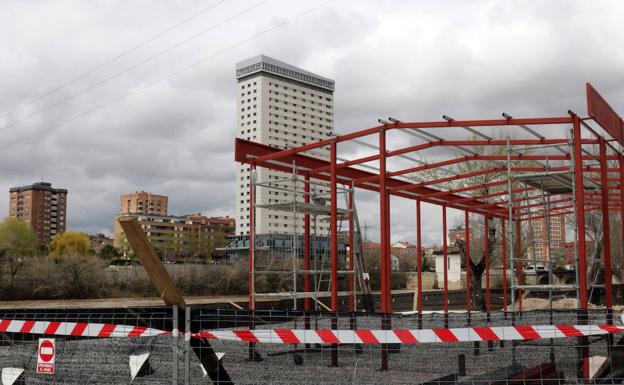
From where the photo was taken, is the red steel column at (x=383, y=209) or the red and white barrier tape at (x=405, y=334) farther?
the red steel column at (x=383, y=209)

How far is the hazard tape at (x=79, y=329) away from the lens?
6680 mm

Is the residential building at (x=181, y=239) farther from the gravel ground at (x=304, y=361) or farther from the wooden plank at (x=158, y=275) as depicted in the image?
the wooden plank at (x=158, y=275)

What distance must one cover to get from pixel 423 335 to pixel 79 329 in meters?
3.89

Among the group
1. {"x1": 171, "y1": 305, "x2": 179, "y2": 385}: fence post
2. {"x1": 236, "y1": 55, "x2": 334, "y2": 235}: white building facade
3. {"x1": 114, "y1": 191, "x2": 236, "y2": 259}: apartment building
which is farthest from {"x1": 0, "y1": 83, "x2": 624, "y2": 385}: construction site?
{"x1": 236, "y1": 55, "x2": 334, "y2": 235}: white building facade

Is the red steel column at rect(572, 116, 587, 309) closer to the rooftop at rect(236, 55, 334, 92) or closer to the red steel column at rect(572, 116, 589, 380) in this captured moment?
the red steel column at rect(572, 116, 589, 380)

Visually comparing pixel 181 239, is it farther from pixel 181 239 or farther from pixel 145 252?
pixel 145 252

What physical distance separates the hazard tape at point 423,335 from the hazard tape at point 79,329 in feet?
2.42

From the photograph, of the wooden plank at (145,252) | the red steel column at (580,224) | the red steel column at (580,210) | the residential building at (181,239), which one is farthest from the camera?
the residential building at (181,239)

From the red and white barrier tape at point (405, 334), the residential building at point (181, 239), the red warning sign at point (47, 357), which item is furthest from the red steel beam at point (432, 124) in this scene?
the residential building at point (181, 239)

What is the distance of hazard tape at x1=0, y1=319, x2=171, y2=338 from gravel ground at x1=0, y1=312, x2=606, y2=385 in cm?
73

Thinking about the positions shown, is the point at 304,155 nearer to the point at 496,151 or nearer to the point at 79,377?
the point at 79,377

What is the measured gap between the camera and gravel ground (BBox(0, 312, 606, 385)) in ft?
27.4

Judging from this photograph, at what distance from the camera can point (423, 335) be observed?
6375 millimetres

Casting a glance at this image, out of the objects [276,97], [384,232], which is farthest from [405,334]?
[276,97]
